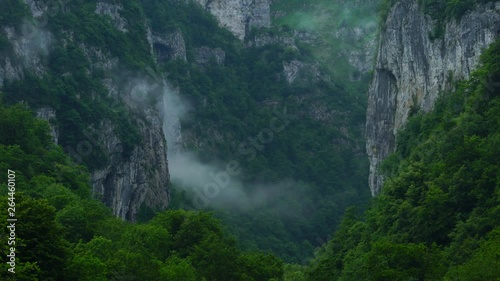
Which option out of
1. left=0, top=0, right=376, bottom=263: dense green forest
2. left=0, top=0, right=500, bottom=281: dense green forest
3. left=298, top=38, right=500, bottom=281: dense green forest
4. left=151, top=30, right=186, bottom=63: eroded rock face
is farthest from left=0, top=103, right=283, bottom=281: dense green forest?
left=151, top=30, right=186, bottom=63: eroded rock face

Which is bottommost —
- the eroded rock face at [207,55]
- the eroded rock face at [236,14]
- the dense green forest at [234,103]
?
the dense green forest at [234,103]

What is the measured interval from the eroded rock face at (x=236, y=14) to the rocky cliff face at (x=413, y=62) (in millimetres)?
80554

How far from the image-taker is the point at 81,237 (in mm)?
48719

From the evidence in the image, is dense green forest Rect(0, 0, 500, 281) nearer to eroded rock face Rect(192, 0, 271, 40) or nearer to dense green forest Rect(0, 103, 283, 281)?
dense green forest Rect(0, 103, 283, 281)

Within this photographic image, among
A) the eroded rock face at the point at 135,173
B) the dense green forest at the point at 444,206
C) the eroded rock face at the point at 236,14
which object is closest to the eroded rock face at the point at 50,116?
the eroded rock face at the point at 135,173

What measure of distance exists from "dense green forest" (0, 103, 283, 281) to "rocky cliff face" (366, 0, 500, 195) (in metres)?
21.5

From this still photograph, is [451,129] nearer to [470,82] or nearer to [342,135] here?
[470,82]

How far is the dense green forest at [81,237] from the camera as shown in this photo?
106 feet

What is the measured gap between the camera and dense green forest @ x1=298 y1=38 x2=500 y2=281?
1706 inches

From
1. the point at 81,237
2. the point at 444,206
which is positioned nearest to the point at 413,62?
the point at 444,206

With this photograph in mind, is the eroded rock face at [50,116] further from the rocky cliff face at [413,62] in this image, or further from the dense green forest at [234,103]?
the rocky cliff face at [413,62]

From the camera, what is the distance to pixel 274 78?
165 meters

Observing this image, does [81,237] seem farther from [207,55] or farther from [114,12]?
[207,55]

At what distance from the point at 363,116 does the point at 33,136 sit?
314 ft
